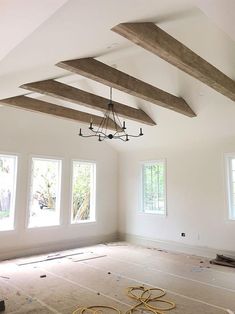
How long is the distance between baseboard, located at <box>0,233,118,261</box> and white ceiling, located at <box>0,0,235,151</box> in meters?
3.48

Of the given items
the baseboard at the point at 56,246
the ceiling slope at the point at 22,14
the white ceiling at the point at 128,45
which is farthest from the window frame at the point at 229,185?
the ceiling slope at the point at 22,14

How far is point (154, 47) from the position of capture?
3.24 metres

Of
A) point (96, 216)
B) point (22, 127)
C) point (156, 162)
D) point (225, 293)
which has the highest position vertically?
point (22, 127)

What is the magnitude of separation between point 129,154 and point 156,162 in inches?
41.6

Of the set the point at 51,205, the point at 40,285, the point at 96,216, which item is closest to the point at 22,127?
the point at 51,205

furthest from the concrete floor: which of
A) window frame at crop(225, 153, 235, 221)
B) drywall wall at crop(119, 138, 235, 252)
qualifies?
window frame at crop(225, 153, 235, 221)

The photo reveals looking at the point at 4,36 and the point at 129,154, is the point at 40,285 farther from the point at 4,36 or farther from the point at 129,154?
the point at 129,154

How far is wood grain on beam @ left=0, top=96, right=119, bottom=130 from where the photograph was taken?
5391 mm

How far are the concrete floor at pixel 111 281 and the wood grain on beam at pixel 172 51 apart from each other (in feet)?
10.4

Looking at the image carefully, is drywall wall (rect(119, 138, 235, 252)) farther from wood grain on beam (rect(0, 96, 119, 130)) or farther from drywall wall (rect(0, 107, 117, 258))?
wood grain on beam (rect(0, 96, 119, 130))

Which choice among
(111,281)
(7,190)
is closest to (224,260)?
(111,281)

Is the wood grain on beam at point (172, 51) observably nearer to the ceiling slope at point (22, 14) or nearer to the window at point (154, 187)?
the ceiling slope at point (22, 14)

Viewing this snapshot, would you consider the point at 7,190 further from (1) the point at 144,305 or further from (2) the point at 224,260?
(2) the point at 224,260

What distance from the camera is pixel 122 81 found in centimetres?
462
